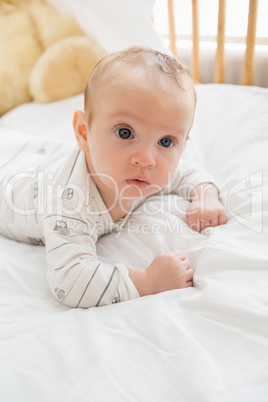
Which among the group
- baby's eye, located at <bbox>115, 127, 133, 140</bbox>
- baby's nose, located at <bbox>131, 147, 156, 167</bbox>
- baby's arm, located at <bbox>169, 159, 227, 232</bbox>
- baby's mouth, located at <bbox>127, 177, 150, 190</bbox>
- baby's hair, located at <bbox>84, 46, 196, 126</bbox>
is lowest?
baby's arm, located at <bbox>169, 159, 227, 232</bbox>

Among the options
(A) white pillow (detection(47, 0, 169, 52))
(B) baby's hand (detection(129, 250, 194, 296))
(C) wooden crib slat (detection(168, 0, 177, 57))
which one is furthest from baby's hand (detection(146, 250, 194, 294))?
(C) wooden crib slat (detection(168, 0, 177, 57))

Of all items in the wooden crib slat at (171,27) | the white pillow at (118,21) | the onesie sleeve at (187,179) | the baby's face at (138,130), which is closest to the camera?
the baby's face at (138,130)

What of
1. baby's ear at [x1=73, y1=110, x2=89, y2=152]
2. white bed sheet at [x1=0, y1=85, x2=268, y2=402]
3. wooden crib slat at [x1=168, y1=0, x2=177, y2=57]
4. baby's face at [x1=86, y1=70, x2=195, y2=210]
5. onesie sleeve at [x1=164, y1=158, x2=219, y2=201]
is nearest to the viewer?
white bed sheet at [x1=0, y1=85, x2=268, y2=402]

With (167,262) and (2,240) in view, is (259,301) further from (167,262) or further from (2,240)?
(2,240)

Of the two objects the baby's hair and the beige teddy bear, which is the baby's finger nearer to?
the baby's hair

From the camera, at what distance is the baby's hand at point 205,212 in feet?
2.79

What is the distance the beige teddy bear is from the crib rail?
34cm

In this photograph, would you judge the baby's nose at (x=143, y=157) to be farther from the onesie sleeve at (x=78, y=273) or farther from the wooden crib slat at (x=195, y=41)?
the wooden crib slat at (x=195, y=41)

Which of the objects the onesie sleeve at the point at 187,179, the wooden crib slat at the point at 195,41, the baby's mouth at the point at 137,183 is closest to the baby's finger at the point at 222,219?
the onesie sleeve at the point at 187,179

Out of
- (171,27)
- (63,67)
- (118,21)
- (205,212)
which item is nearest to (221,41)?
(171,27)

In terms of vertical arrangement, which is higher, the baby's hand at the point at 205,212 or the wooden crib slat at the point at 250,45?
the wooden crib slat at the point at 250,45

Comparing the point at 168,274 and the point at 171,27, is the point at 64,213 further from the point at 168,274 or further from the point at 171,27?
the point at 171,27

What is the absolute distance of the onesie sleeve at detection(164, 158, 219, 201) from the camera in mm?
954

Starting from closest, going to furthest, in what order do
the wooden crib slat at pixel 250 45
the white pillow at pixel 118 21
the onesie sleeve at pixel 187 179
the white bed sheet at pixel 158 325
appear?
the white bed sheet at pixel 158 325 → the onesie sleeve at pixel 187 179 → the wooden crib slat at pixel 250 45 → the white pillow at pixel 118 21
